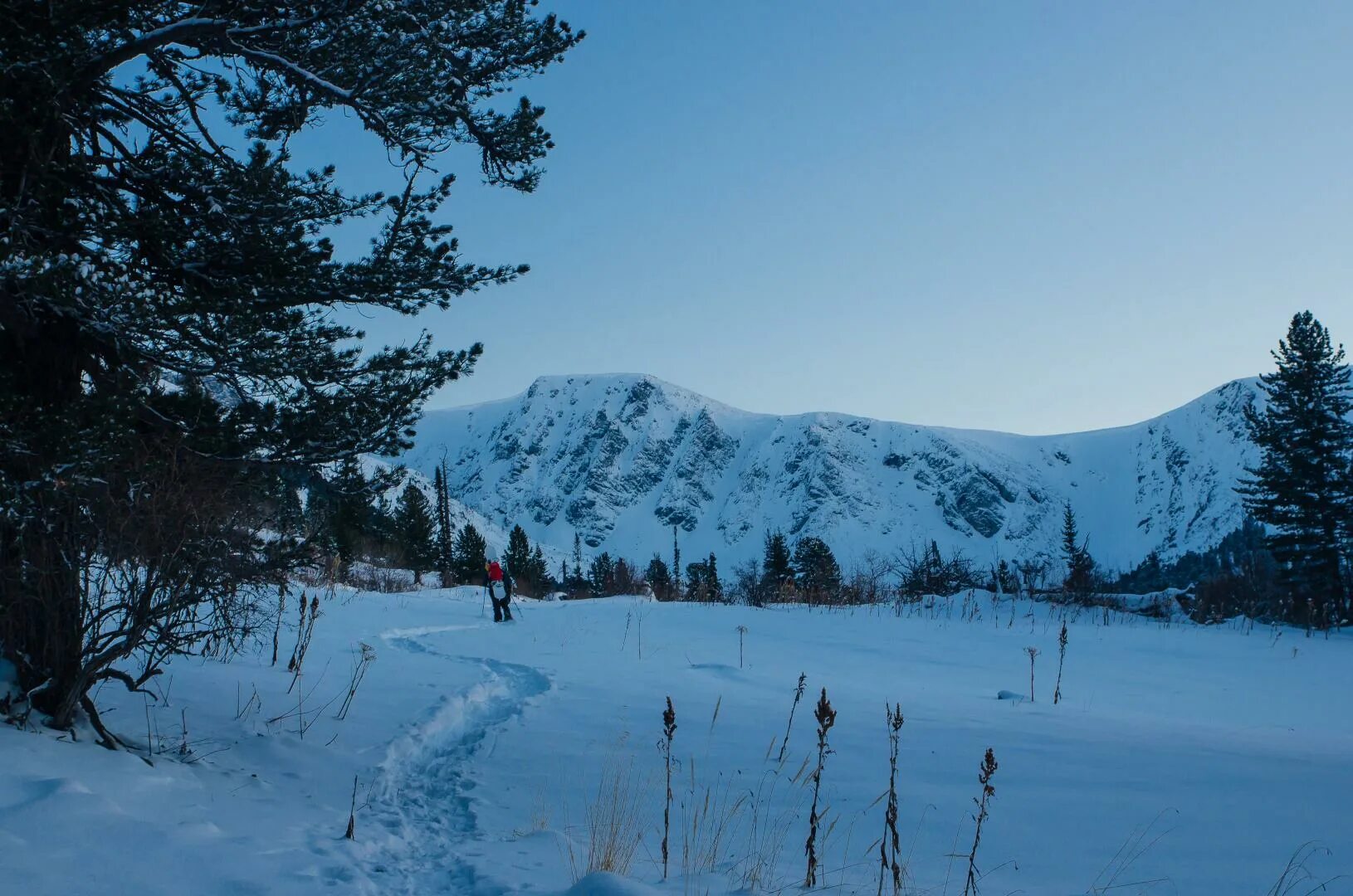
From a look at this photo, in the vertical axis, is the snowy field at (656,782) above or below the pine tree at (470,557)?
above

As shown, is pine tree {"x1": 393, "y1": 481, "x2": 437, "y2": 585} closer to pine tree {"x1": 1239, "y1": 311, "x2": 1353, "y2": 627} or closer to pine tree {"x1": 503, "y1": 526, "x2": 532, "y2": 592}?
pine tree {"x1": 503, "y1": 526, "x2": 532, "y2": 592}

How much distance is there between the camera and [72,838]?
271 centimetres

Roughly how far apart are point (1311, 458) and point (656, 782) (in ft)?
107

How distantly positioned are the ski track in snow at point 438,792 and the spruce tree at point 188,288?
1.25m

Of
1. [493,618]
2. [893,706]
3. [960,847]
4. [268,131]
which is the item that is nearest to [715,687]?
[893,706]

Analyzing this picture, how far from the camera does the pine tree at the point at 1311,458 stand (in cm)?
2686

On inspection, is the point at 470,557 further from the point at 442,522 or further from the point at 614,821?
the point at 614,821

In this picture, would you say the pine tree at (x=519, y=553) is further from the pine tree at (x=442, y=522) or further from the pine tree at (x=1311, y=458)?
the pine tree at (x=1311, y=458)

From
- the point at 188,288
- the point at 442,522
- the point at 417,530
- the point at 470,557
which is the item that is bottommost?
the point at 470,557

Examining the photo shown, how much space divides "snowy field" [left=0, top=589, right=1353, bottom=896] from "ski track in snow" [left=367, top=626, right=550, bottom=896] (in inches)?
0.7

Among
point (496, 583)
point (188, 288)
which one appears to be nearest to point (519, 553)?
point (496, 583)

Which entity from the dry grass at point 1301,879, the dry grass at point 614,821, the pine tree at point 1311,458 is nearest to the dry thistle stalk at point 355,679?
the dry grass at point 614,821

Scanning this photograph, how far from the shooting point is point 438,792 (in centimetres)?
399

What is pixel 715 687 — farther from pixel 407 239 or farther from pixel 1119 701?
pixel 407 239
